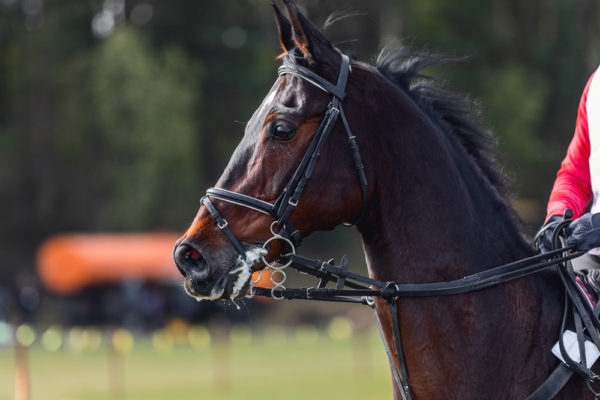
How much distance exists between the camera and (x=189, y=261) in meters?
3.42

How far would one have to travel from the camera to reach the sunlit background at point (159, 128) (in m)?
29.7

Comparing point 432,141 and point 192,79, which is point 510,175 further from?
point 192,79

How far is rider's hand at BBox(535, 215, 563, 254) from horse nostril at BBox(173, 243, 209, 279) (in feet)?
5.04

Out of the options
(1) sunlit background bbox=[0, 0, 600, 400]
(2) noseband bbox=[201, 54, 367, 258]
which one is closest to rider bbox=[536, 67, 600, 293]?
(2) noseband bbox=[201, 54, 367, 258]

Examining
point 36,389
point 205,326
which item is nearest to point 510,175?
point 36,389

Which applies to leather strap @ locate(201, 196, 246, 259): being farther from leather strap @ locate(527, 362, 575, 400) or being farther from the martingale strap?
leather strap @ locate(527, 362, 575, 400)

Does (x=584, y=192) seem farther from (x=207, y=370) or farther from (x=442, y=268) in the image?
(x=207, y=370)

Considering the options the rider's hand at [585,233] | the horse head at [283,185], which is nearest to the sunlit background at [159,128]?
the rider's hand at [585,233]

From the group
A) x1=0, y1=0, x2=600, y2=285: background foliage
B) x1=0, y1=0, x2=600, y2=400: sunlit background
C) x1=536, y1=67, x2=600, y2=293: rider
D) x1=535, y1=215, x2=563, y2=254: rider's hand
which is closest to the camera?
x1=536, y1=67, x2=600, y2=293: rider

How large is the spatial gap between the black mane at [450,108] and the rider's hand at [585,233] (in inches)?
15.2

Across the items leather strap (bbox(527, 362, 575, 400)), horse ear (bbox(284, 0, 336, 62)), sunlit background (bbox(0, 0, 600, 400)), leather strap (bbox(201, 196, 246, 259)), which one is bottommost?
leather strap (bbox(527, 362, 575, 400))

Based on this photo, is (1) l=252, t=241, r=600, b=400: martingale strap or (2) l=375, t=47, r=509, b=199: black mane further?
(2) l=375, t=47, r=509, b=199: black mane

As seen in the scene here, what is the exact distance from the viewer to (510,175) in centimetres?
420

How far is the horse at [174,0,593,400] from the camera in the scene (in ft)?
11.4
